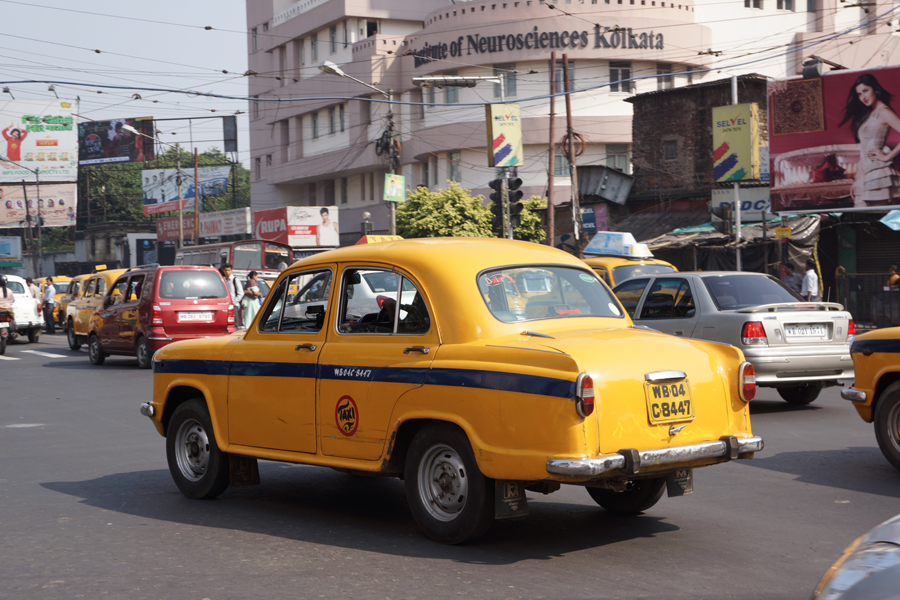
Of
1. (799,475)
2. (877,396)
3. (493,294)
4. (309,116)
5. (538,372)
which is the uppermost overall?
(309,116)

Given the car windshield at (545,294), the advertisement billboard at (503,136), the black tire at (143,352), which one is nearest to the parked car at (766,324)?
the car windshield at (545,294)

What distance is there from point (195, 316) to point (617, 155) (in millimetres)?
34056

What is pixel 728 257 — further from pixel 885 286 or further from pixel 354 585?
pixel 354 585

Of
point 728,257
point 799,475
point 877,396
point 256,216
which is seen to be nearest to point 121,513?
point 799,475

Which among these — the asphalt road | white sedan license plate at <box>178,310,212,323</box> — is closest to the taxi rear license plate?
the asphalt road

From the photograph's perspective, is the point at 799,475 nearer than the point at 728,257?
Yes

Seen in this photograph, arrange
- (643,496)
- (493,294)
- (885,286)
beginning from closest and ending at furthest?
(493,294) → (643,496) → (885,286)

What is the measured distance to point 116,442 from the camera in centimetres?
1019

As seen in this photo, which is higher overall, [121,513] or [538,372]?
[538,372]

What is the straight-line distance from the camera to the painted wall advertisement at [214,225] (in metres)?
62.5

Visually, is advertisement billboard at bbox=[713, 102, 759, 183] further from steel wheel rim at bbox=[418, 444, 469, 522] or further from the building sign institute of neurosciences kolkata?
steel wheel rim at bbox=[418, 444, 469, 522]

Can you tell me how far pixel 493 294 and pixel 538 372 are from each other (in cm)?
86

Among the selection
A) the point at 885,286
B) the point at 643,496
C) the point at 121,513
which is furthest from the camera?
the point at 885,286

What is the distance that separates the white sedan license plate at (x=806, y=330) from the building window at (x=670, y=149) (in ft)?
89.7
